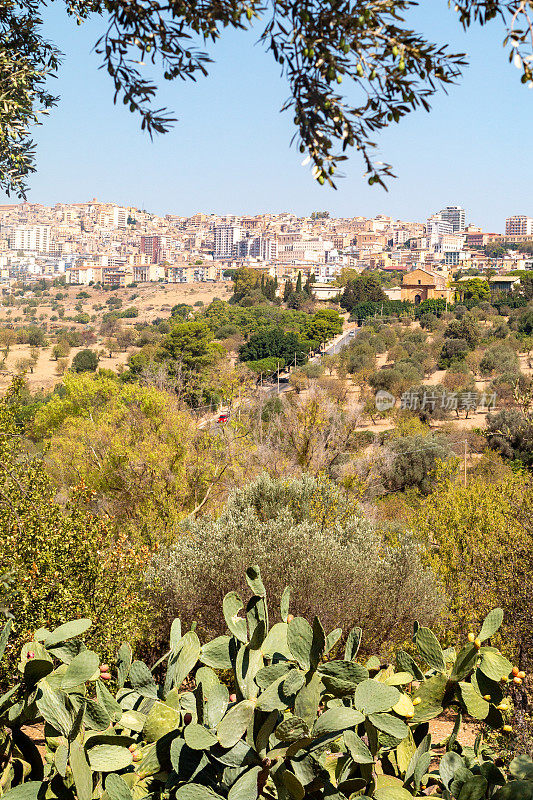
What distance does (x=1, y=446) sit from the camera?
5578mm

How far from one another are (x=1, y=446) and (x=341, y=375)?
123ft

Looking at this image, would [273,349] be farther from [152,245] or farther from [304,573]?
[152,245]

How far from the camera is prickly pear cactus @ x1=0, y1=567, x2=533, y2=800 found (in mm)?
2664

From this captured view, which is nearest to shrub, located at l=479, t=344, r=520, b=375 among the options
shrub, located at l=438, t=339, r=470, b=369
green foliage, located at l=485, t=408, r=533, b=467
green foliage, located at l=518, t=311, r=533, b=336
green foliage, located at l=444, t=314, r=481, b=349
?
shrub, located at l=438, t=339, r=470, b=369

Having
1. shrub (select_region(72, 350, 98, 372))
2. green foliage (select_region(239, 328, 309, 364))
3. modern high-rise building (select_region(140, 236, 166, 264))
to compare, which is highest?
modern high-rise building (select_region(140, 236, 166, 264))

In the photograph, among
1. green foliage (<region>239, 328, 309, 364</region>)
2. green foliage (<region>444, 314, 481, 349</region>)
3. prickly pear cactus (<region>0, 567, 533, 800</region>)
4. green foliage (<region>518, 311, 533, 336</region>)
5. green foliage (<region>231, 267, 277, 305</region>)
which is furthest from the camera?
green foliage (<region>231, 267, 277, 305</region>)

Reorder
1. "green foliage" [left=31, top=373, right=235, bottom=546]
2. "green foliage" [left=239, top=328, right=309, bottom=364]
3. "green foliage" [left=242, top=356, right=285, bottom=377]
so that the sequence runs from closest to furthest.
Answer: "green foliage" [left=31, top=373, right=235, bottom=546]
"green foliage" [left=242, top=356, right=285, bottom=377]
"green foliage" [left=239, top=328, right=309, bottom=364]

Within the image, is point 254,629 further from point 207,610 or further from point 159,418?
point 159,418

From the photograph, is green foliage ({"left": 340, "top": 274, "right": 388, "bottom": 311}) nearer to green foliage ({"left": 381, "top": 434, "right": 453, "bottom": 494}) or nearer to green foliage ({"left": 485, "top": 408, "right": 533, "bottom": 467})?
green foliage ({"left": 485, "top": 408, "right": 533, "bottom": 467})

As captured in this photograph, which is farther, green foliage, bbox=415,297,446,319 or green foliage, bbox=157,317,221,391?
green foliage, bbox=415,297,446,319

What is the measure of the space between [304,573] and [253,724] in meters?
3.60

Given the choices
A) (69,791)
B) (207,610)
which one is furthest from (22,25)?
(207,610)

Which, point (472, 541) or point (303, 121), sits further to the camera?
point (472, 541)

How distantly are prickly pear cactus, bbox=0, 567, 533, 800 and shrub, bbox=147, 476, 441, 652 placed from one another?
3.05 meters
